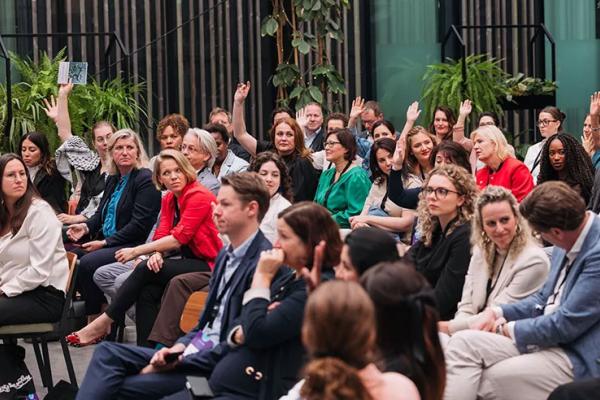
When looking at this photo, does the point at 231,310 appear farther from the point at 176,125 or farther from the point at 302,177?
the point at 176,125

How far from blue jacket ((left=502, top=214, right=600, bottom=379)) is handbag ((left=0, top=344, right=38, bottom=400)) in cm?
309

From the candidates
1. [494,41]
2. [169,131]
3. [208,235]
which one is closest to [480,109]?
[494,41]

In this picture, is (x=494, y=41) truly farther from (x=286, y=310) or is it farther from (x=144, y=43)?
(x=286, y=310)

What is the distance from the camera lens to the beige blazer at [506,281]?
5.82 meters

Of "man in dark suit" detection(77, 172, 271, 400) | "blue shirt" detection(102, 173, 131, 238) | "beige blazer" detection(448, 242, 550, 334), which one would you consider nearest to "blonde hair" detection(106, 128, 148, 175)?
"blue shirt" detection(102, 173, 131, 238)

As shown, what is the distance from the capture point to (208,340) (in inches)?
223

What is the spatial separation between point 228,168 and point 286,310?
4.87 meters

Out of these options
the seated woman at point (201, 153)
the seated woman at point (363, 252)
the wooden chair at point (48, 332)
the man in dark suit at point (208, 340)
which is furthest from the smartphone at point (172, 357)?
the seated woman at point (201, 153)

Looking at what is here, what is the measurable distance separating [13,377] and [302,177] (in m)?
3.14

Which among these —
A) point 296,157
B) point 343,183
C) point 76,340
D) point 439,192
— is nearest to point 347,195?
point 343,183

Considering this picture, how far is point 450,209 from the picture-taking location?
21.1ft

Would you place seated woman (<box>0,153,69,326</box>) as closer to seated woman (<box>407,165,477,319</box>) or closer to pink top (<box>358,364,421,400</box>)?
seated woman (<box>407,165,477,319</box>)

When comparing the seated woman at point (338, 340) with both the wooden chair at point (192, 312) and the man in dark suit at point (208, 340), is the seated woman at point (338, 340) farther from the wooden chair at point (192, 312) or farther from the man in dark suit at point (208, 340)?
the wooden chair at point (192, 312)

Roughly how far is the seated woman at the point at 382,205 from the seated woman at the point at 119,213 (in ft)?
4.74
